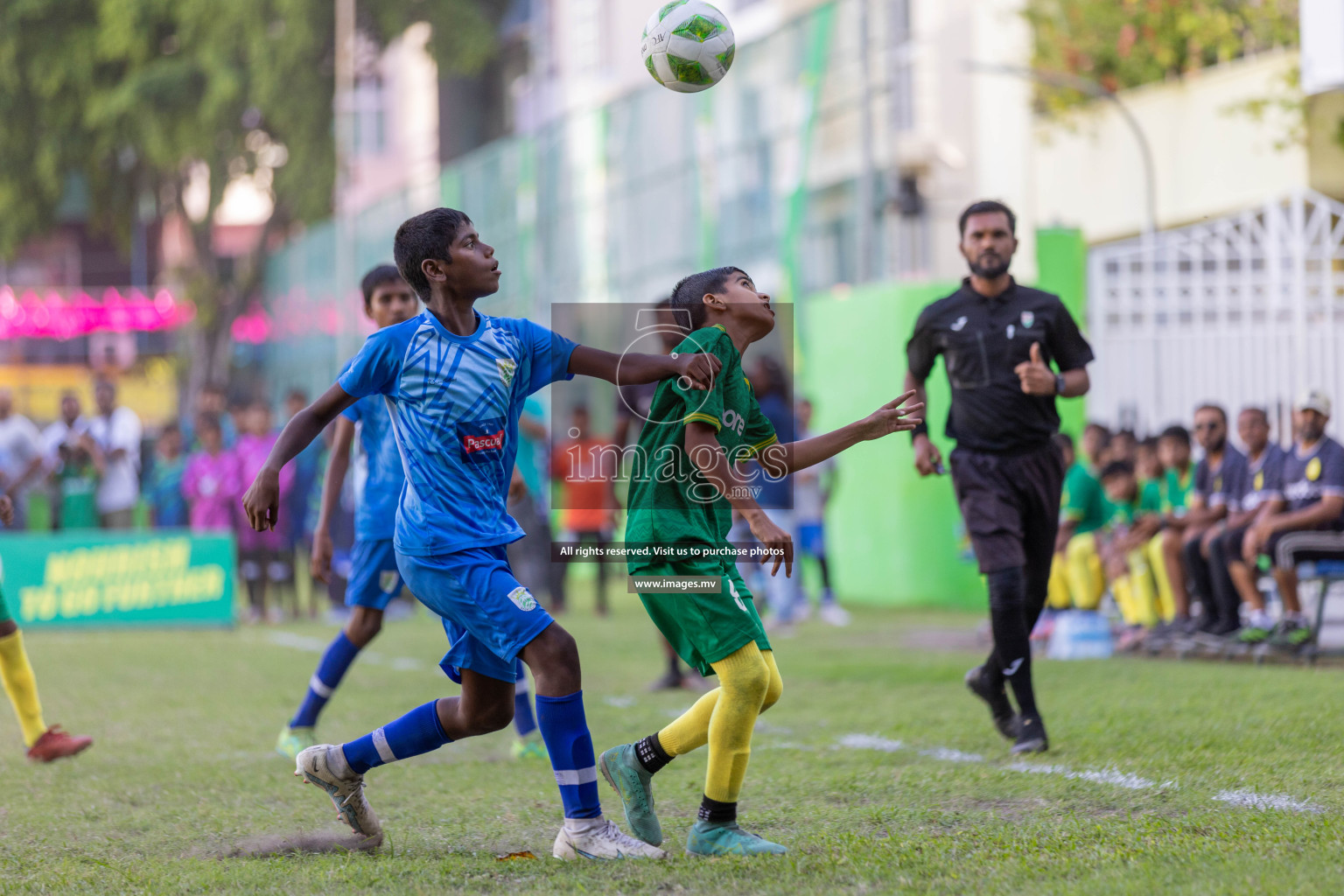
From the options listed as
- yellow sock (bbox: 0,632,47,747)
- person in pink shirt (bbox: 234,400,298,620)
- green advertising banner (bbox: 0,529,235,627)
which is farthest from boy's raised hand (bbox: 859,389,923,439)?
person in pink shirt (bbox: 234,400,298,620)

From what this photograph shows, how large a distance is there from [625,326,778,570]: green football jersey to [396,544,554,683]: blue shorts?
408mm

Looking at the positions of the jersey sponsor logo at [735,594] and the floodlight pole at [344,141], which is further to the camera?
the floodlight pole at [344,141]

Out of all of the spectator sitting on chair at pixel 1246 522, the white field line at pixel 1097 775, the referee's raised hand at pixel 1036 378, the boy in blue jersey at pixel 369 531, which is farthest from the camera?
the spectator sitting on chair at pixel 1246 522

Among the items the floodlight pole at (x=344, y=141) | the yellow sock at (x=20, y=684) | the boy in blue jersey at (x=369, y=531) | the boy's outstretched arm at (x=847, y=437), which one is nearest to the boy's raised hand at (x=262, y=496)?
the boy's outstretched arm at (x=847, y=437)

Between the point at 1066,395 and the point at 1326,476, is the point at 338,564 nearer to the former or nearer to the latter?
the point at 1326,476

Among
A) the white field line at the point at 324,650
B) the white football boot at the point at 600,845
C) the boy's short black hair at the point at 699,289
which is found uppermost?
the boy's short black hair at the point at 699,289

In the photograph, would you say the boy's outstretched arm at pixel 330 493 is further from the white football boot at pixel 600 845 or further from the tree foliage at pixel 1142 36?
the tree foliage at pixel 1142 36

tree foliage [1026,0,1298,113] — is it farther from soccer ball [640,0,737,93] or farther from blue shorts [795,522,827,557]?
soccer ball [640,0,737,93]

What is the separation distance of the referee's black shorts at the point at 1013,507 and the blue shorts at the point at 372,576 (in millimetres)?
2478

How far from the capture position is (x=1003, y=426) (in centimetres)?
722

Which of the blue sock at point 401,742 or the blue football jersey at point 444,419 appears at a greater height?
the blue football jersey at point 444,419

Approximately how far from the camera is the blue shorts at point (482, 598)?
490cm

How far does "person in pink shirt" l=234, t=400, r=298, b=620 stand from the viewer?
17.3m

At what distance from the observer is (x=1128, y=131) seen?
21.3 meters
